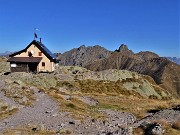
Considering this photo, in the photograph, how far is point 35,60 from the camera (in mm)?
92000

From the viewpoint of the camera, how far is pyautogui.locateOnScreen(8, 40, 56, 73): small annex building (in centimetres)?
9256

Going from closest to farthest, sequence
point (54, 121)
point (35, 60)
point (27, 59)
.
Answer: point (54, 121), point (35, 60), point (27, 59)

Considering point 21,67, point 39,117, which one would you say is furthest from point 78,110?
point 21,67

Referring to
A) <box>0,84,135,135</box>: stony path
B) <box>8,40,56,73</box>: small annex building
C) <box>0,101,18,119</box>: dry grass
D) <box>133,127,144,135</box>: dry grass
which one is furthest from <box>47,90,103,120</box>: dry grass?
<box>8,40,56,73</box>: small annex building

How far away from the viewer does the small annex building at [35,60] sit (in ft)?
304

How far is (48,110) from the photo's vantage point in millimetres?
46125

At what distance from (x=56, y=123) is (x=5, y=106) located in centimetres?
1316

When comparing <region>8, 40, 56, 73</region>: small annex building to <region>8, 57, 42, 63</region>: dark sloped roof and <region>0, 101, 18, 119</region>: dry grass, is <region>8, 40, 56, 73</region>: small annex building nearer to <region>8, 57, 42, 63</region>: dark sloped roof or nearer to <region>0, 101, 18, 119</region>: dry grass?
<region>8, 57, 42, 63</region>: dark sloped roof

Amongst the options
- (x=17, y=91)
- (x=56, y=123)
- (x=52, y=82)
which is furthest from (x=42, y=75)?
(x=56, y=123)

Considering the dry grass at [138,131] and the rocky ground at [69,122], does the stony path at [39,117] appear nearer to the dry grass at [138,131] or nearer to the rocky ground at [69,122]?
the rocky ground at [69,122]

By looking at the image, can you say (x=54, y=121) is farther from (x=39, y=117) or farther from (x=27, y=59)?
(x=27, y=59)

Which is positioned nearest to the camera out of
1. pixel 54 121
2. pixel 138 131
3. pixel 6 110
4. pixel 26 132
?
pixel 138 131

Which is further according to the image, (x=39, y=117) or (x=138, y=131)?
(x=39, y=117)

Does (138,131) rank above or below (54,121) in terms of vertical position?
below
